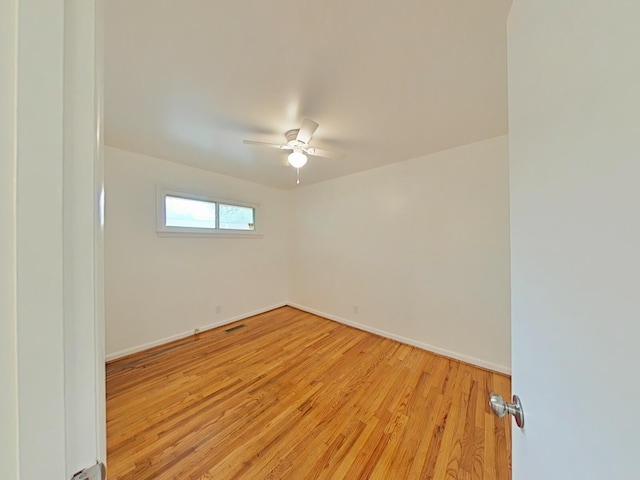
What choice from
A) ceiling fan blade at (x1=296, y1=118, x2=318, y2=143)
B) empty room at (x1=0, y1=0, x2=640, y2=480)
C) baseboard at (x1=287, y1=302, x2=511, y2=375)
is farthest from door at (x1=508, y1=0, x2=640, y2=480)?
baseboard at (x1=287, y1=302, x2=511, y2=375)

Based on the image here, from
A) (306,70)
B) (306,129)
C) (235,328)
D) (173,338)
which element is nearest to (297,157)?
(306,129)

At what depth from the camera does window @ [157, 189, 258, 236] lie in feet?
8.71

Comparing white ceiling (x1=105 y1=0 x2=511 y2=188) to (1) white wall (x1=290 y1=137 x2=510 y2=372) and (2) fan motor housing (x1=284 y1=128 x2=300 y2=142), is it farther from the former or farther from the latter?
(1) white wall (x1=290 y1=137 x2=510 y2=372)

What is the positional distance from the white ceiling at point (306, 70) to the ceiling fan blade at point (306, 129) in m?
0.09

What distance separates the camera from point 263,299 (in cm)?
373

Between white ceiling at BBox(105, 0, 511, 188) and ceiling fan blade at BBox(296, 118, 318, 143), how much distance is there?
0.29 feet

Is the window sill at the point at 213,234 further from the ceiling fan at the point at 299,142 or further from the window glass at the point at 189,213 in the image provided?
the ceiling fan at the point at 299,142

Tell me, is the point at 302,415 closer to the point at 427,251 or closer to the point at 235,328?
the point at 235,328

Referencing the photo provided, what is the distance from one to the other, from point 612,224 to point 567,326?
208mm

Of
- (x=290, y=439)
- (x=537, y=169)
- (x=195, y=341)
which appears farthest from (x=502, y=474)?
(x=195, y=341)

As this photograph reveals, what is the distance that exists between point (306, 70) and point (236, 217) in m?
2.57

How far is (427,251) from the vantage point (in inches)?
98.5

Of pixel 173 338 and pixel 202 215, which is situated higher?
pixel 202 215

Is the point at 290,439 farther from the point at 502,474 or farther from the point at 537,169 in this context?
the point at 537,169
